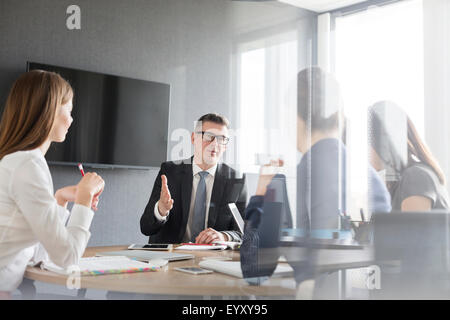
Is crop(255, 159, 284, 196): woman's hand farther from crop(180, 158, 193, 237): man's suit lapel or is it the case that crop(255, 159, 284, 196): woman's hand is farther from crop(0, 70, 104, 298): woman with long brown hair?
crop(180, 158, 193, 237): man's suit lapel

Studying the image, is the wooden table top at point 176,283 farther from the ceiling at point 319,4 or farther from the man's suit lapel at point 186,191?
the man's suit lapel at point 186,191

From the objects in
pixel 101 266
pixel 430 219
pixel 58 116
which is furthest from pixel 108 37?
pixel 430 219

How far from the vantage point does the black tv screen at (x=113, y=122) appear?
2.36 m

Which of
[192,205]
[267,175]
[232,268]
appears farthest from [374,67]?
[192,205]

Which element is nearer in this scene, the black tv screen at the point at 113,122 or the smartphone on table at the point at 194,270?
the smartphone on table at the point at 194,270

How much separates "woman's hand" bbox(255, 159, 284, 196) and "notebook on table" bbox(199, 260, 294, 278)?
126mm

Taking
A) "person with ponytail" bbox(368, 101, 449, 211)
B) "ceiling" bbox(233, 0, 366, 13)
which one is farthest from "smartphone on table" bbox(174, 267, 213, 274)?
"ceiling" bbox(233, 0, 366, 13)

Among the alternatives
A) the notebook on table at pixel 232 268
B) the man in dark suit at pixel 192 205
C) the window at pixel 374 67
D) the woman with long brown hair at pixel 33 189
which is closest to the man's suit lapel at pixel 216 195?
the man in dark suit at pixel 192 205

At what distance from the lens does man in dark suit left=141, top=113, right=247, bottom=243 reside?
5.16 ft

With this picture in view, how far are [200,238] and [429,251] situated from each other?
3.11ft

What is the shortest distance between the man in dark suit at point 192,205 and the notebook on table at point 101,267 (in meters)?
0.51

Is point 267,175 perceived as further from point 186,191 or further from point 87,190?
point 186,191

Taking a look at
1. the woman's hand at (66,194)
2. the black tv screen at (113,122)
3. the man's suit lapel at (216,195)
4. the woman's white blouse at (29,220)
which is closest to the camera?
the woman's white blouse at (29,220)
